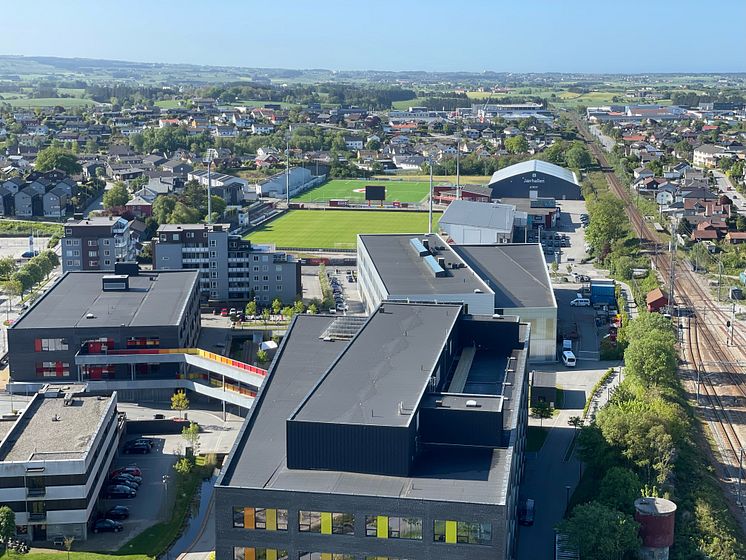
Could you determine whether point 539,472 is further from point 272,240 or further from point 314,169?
point 314,169

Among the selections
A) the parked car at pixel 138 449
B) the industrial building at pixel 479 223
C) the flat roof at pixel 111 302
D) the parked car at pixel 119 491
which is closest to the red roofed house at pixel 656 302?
the industrial building at pixel 479 223

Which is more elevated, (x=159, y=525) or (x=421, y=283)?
(x=421, y=283)

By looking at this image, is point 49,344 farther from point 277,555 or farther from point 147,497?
point 277,555

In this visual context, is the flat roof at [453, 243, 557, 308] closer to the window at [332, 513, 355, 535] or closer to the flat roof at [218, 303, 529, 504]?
the flat roof at [218, 303, 529, 504]

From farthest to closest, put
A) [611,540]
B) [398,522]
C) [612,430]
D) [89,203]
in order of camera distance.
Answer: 1. [89,203]
2. [612,430]
3. [611,540]
4. [398,522]

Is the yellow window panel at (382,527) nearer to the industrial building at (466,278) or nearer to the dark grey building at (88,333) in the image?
the dark grey building at (88,333)

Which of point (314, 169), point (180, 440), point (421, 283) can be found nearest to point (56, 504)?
point (180, 440)
